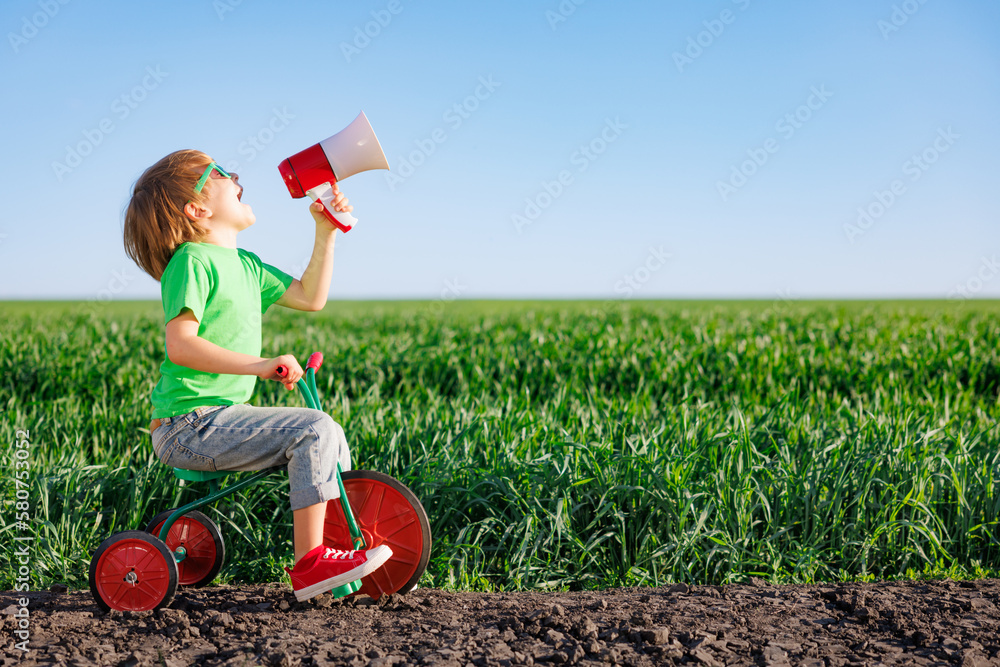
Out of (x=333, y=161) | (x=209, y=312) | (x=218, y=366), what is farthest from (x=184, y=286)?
(x=333, y=161)

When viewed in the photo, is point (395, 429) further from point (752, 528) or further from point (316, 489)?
point (752, 528)

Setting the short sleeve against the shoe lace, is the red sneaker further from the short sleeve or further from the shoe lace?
the short sleeve

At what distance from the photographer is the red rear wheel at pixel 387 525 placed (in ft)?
8.57

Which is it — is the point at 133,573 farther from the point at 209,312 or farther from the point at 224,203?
the point at 224,203

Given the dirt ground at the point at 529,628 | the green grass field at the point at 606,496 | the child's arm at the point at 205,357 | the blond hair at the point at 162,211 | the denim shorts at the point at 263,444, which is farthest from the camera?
the green grass field at the point at 606,496

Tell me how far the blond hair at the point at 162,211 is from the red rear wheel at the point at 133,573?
39.6 inches

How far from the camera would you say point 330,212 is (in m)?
2.68

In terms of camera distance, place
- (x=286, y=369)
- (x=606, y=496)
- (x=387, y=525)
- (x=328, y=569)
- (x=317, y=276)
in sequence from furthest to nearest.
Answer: (x=606, y=496)
(x=317, y=276)
(x=387, y=525)
(x=328, y=569)
(x=286, y=369)

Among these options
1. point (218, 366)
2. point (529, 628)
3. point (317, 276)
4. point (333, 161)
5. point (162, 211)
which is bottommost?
point (529, 628)

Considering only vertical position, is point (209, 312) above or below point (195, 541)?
above

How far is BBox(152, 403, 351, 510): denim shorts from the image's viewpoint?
7.94 feet

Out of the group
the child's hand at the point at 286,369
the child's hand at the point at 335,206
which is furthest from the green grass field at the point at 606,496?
the child's hand at the point at 335,206

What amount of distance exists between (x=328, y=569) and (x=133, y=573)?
0.78 m

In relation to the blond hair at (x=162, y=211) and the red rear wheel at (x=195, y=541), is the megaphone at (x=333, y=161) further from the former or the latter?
the red rear wheel at (x=195, y=541)
